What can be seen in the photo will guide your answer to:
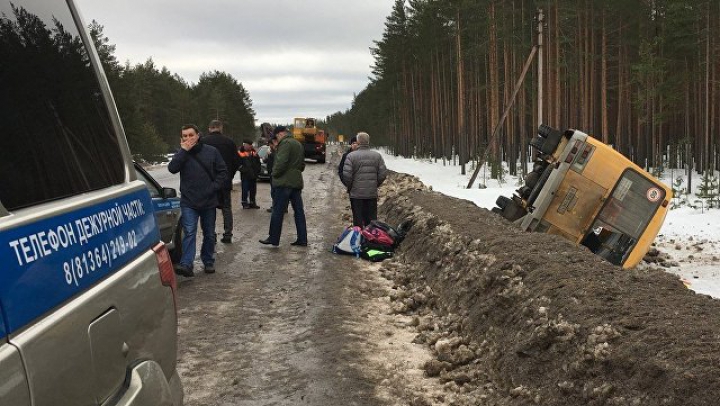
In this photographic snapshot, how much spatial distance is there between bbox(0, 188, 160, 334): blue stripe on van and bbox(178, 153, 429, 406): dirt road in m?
2.49

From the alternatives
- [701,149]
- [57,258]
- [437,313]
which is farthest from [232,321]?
[701,149]

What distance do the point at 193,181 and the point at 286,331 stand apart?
3.20 m

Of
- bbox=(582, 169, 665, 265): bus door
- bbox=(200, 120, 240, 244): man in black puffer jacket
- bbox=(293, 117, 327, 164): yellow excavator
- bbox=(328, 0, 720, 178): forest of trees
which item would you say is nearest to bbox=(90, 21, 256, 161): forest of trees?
bbox=(293, 117, 327, 164): yellow excavator

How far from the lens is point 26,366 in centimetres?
144

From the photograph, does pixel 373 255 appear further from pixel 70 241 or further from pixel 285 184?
pixel 70 241

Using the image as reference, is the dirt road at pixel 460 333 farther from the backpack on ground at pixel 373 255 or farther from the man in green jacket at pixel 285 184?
the man in green jacket at pixel 285 184

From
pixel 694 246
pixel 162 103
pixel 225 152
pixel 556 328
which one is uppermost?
pixel 556 328

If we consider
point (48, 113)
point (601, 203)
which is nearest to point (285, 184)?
point (601, 203)

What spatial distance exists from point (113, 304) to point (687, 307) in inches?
163

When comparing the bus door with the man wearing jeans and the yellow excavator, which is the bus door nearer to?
the man wearing jeans

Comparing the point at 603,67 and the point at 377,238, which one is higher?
the point at 603,67

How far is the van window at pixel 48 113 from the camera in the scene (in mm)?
1707

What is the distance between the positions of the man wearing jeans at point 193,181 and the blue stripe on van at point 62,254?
5.94 metres

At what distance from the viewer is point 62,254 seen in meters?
1.74
